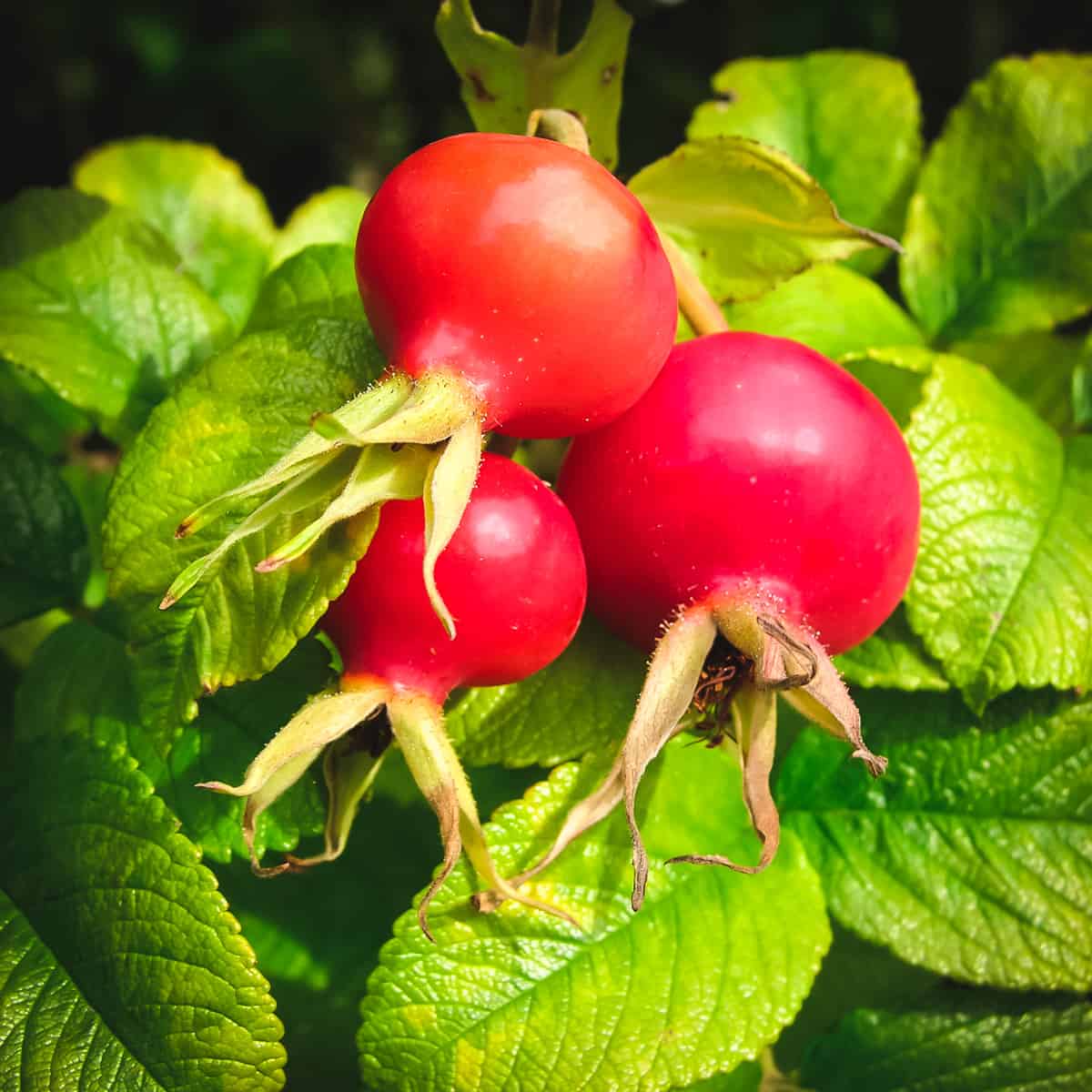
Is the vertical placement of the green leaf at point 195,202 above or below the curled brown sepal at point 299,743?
above

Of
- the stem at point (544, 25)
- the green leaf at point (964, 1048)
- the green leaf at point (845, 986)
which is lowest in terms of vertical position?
the green leaf at point (845, 986)

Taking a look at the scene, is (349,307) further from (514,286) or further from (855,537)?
(855,537)

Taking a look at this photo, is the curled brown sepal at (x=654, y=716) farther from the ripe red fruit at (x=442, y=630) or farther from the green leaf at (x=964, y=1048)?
the green leaf at (x=964, y=1048)

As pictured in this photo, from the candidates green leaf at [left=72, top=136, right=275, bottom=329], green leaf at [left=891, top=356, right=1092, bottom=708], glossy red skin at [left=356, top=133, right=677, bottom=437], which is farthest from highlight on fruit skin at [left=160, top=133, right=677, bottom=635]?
green leaf at [left=72, top=136, right=275, bottom=329]

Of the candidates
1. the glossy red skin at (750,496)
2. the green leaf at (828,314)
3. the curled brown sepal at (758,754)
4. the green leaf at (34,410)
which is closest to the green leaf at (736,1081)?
the curled brown sepal at (758,754)

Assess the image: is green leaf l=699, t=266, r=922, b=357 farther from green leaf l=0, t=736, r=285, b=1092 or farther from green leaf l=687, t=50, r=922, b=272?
green leaf l=0, t=736, r=285, b=1092

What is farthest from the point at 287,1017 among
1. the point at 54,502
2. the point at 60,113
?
the point at 60,113
